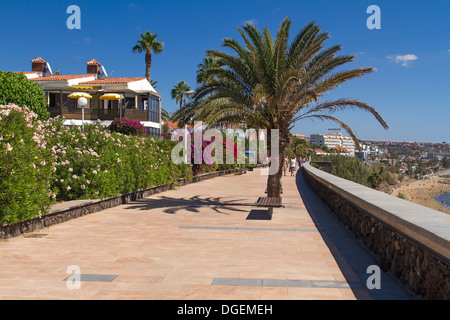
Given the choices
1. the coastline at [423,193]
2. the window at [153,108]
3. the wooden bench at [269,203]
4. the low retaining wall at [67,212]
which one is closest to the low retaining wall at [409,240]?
the wooden bench at [269,203]

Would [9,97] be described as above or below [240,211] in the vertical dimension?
above

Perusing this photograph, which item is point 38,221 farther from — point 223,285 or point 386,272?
point 386,272

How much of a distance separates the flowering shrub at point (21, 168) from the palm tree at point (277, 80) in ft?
15.6

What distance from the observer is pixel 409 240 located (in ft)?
15.3

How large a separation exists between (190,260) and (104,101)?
34.2 meters

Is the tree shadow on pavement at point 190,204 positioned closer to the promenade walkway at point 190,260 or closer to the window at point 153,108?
the promenade walkway at point 190,260

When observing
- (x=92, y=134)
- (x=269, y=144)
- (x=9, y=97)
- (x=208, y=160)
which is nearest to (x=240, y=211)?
(x=269, y=144)

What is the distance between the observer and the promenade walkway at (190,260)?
4.64 m

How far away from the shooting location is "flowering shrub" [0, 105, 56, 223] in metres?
7.18

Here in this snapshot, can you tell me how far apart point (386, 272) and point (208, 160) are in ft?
68.4

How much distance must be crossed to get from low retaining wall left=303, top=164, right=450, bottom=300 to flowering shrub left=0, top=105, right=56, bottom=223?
6.25 m

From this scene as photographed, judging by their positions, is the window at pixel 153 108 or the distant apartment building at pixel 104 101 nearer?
the distant apartment building at pixel 104 101

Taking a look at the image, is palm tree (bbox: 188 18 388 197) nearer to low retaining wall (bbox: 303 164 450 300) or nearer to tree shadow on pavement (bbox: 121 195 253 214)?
tree shadow on pavement (bbox: 121 195 253 214)
